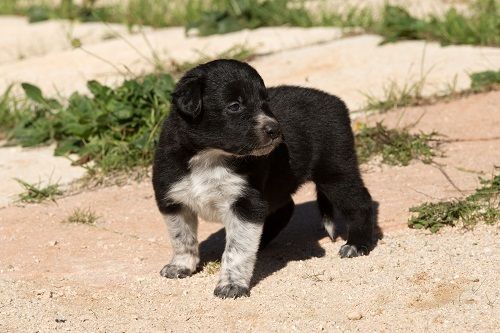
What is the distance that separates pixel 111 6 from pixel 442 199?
7.19 m

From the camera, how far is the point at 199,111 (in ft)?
19.2

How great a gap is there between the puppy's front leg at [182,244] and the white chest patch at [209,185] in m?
0.19

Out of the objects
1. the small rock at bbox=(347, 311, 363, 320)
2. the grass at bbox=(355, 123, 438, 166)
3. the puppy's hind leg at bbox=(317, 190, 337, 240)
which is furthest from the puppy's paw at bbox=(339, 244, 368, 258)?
the grass at bbox=(355, 123, 438, 166)

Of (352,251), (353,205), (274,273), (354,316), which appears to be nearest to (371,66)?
(353,205)

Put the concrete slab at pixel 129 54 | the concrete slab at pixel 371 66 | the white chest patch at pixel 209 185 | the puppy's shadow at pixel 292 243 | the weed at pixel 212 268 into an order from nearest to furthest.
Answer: the white chest patch at pixel 209 185, the weed at pixel 212 268, the puppy's shadow at pixel 292 243, the concrete slab at pixel 371 66, the concrete slab at pixel 129 54

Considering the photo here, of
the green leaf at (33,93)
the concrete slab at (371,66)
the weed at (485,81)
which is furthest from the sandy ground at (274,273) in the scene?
the green leaf at (33,93)

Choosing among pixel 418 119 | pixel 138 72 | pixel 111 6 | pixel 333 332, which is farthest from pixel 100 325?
pixel 111 6

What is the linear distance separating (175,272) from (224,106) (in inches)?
45.0

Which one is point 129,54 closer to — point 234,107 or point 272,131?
point 234,107

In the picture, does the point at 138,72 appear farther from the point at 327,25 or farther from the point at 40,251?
the point at 40,251

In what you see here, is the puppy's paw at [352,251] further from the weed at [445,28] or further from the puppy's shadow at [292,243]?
the weed at [445,28]

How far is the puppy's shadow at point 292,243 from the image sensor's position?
655 cm

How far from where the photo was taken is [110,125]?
8.55 metres

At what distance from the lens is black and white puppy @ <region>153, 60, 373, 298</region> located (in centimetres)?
582
